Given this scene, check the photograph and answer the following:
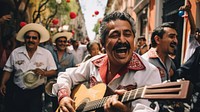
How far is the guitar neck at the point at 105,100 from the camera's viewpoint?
5.72 feet

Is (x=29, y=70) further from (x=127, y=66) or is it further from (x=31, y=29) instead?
(x=127, y=66)

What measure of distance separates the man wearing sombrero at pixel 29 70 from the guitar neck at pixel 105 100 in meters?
2.26

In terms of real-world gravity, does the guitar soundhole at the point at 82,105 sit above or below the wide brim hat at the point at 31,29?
below

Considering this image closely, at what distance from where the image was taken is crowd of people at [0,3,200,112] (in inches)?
85.1

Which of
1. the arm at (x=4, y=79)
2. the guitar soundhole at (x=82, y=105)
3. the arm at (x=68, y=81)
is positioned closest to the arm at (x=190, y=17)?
the arm at (x=68, y=81)

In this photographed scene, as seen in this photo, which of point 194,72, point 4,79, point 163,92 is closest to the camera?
point 163,92

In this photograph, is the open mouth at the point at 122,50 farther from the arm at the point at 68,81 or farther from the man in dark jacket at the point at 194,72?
the man in dark jacket at the point at 194,72

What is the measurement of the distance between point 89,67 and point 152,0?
1197 centimetres

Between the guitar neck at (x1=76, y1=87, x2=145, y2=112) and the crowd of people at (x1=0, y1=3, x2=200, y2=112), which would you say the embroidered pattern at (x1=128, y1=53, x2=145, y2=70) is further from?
Answer: the guitar neck at (x1=76, y1=87, x2=145, y2=112)

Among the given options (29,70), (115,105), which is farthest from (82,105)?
(29,70)

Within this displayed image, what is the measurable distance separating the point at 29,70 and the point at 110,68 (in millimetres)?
2398

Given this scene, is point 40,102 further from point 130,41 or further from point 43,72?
point 130,41

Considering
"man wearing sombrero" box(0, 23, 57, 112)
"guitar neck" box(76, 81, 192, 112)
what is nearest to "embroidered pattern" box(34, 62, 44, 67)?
"man wearing sombrero" box(0, 23, 57, 112)

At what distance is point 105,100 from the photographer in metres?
2.02
